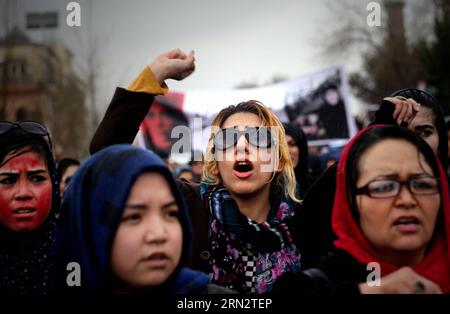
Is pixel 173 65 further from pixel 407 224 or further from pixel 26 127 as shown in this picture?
pixel 407 224

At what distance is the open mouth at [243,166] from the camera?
2832 mm

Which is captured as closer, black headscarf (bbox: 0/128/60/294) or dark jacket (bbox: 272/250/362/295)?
dark jacket (bbox: 272/250/362/295)

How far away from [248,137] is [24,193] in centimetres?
113

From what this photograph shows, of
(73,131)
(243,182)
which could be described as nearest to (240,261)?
(243,182)

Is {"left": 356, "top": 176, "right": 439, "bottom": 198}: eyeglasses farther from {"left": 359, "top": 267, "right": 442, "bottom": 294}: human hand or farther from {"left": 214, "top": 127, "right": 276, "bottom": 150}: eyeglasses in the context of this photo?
{"left": 214, "top": 127, "right": 276, "bottom": 150}: eyeglasses

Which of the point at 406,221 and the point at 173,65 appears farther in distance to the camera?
the point at 173,65

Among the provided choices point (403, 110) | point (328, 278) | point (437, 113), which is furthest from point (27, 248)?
point (437, 113)

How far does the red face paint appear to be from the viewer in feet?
9.04

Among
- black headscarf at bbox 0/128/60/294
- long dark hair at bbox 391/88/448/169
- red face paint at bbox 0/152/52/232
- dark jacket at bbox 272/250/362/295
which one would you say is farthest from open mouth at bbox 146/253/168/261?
long dark hair at bbox 391/88/448/169

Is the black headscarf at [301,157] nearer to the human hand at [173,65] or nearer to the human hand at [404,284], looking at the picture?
the human hand at [173,65]

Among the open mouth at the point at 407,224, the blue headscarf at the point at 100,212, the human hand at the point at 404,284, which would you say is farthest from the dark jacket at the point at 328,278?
the blue headscarf at the point at 100,212

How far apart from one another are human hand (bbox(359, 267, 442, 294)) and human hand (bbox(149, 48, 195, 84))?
1.28m

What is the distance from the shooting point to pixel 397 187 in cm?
203
